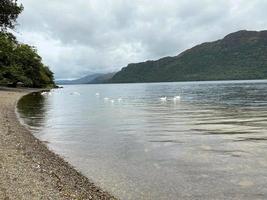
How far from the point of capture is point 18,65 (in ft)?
342

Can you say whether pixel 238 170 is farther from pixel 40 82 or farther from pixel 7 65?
pixel 40 82


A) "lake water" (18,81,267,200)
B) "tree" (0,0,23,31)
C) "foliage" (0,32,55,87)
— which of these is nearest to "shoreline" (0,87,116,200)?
"lake water" (18,81,267,200)

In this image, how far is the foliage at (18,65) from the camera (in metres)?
86.4

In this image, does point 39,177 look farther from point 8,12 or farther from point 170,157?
point 8,12

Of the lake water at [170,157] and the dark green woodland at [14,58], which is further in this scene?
the dark green woodland at [14,58]

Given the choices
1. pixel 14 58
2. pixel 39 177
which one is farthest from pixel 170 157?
pixel 14 58

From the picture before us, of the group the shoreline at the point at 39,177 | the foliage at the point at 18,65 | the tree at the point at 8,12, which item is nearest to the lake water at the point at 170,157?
the shoreline at the point at 39,177

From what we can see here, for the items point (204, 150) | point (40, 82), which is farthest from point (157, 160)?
point (40, 82)

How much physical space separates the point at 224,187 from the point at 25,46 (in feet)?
369

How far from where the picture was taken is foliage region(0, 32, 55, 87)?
283 ft

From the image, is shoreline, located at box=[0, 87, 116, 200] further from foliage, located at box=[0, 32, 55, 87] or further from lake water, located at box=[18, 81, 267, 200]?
foliage, located at box=[0, 32, 55, 87]

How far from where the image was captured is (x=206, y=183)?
13312 millimetres

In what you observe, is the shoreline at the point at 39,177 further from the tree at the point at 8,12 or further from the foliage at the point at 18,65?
the foliage at the point at 18,65

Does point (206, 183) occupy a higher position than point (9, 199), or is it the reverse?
point (9, 199)
